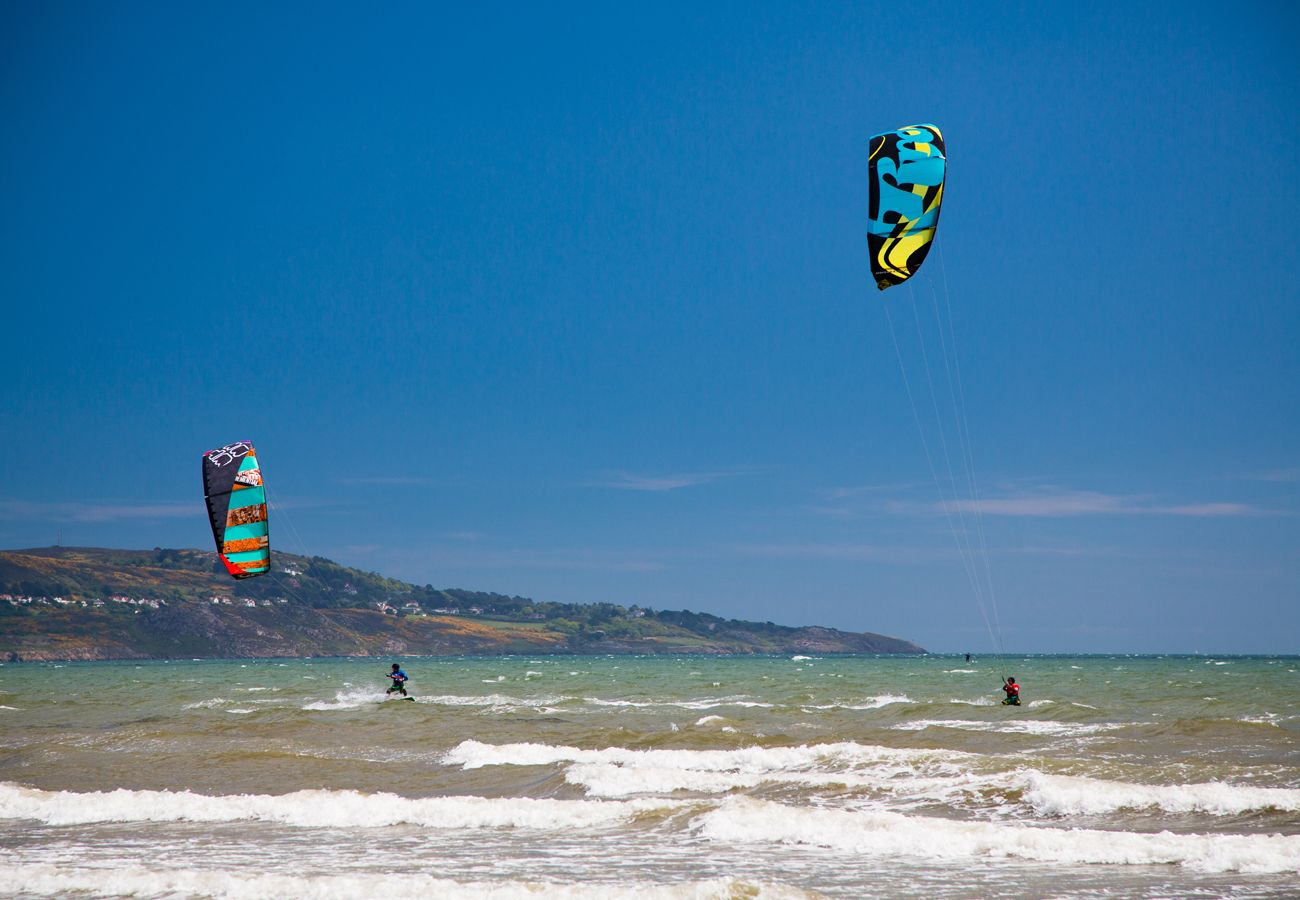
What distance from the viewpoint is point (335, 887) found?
9.47 m

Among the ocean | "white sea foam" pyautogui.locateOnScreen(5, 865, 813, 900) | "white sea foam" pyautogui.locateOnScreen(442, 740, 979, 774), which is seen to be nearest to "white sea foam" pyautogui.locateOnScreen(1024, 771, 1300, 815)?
the ocean

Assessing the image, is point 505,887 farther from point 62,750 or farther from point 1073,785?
point 62,750

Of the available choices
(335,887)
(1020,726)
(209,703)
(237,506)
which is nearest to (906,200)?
(1020,726)

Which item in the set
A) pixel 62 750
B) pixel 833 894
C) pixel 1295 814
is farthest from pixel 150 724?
pixel 1295 814

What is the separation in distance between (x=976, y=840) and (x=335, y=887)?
605 cm

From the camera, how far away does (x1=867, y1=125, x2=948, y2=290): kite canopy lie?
17062 mm

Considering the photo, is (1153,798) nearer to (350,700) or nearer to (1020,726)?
(1020,726)

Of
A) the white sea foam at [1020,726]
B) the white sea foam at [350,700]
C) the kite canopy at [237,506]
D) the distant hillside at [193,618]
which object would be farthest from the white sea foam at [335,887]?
the distant hillside at [193,618]

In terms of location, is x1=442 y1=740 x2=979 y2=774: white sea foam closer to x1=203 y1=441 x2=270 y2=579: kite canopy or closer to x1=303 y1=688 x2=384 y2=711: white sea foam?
x1=203 y1=441 x2=270 y2=579: kite canopy

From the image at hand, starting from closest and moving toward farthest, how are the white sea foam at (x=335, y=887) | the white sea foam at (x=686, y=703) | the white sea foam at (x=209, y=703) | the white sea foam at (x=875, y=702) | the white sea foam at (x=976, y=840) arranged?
the white sea foam at (x=335, y=887)
the white sea foam at (x=976, y=840)
the white sea foam at (x=875, y=702)
the white sea foam at (x=686, y=703)
the white sea foam at (x=209, y=703)

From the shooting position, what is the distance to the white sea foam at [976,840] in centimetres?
1016

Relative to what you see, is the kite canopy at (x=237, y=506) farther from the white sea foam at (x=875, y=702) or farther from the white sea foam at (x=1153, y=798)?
the white sea foam at (x=1153, y=798)

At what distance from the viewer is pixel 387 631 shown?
17450 centimetres

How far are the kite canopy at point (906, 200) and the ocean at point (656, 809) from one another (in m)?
7.40
